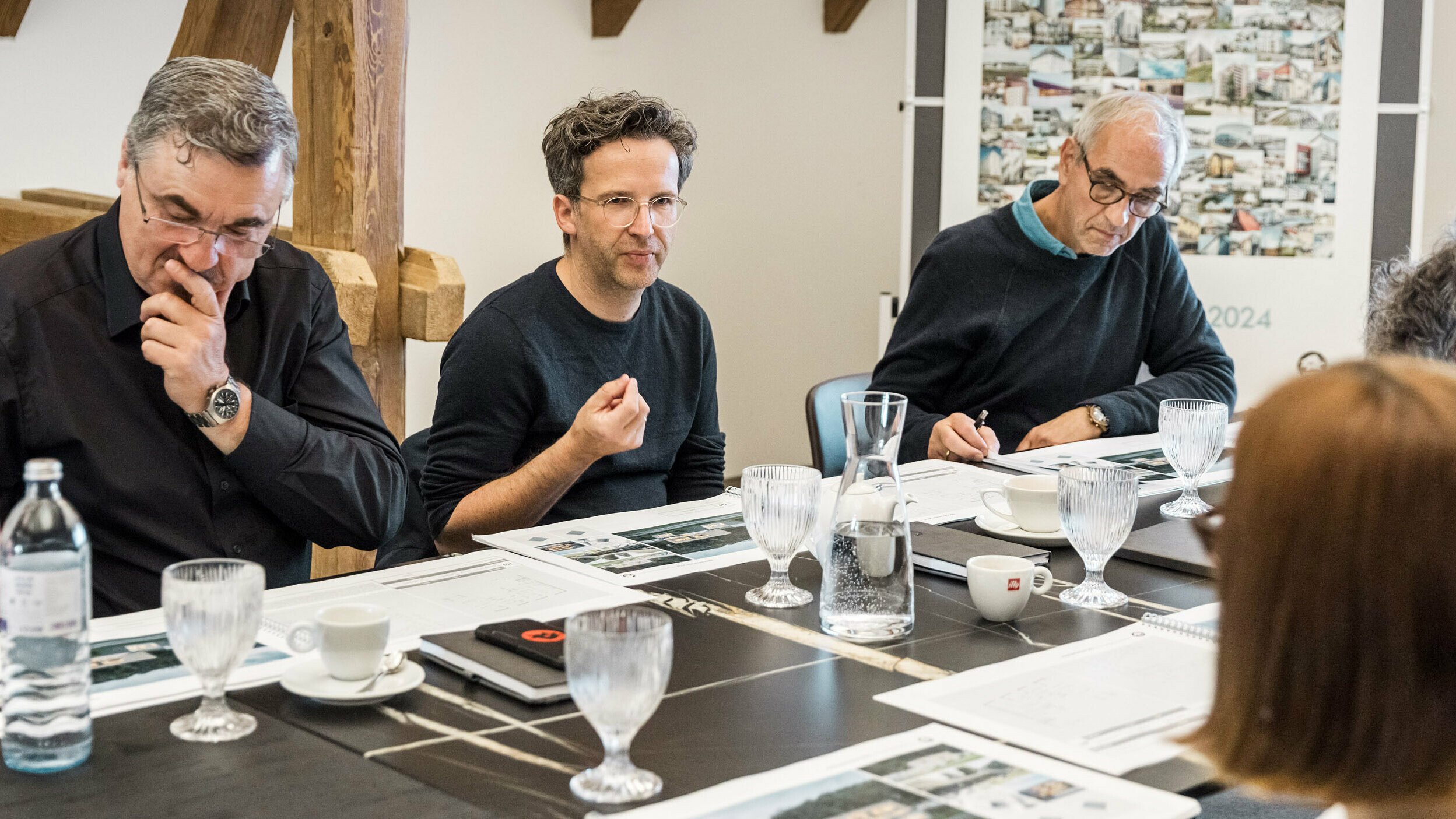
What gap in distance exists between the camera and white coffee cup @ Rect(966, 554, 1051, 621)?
1.42m

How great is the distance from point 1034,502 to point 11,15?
2.78 m

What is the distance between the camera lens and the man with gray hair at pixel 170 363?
167cm

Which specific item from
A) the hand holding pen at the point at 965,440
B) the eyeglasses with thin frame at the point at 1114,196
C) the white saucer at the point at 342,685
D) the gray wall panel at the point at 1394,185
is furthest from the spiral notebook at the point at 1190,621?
the gray wall panel at the point at 1394,185

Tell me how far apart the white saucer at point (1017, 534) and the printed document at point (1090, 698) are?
39cm

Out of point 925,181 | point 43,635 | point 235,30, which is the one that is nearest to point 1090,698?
point 43,635

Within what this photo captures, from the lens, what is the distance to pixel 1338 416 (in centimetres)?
61

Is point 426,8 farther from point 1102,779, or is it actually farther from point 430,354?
point 1102,779

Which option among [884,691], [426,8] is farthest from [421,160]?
[884,691]

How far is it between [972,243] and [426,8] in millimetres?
2269

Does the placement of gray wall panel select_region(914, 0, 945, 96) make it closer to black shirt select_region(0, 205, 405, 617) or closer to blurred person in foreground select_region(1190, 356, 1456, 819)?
black shirt select_region(0, 205, 405, 617)

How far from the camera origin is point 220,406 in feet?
5.58

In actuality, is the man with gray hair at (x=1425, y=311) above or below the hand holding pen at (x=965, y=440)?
above

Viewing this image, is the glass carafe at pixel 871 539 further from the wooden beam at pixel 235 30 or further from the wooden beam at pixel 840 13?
the wooden beam at pixel 840 13

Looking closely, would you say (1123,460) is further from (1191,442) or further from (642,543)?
(642,543)
